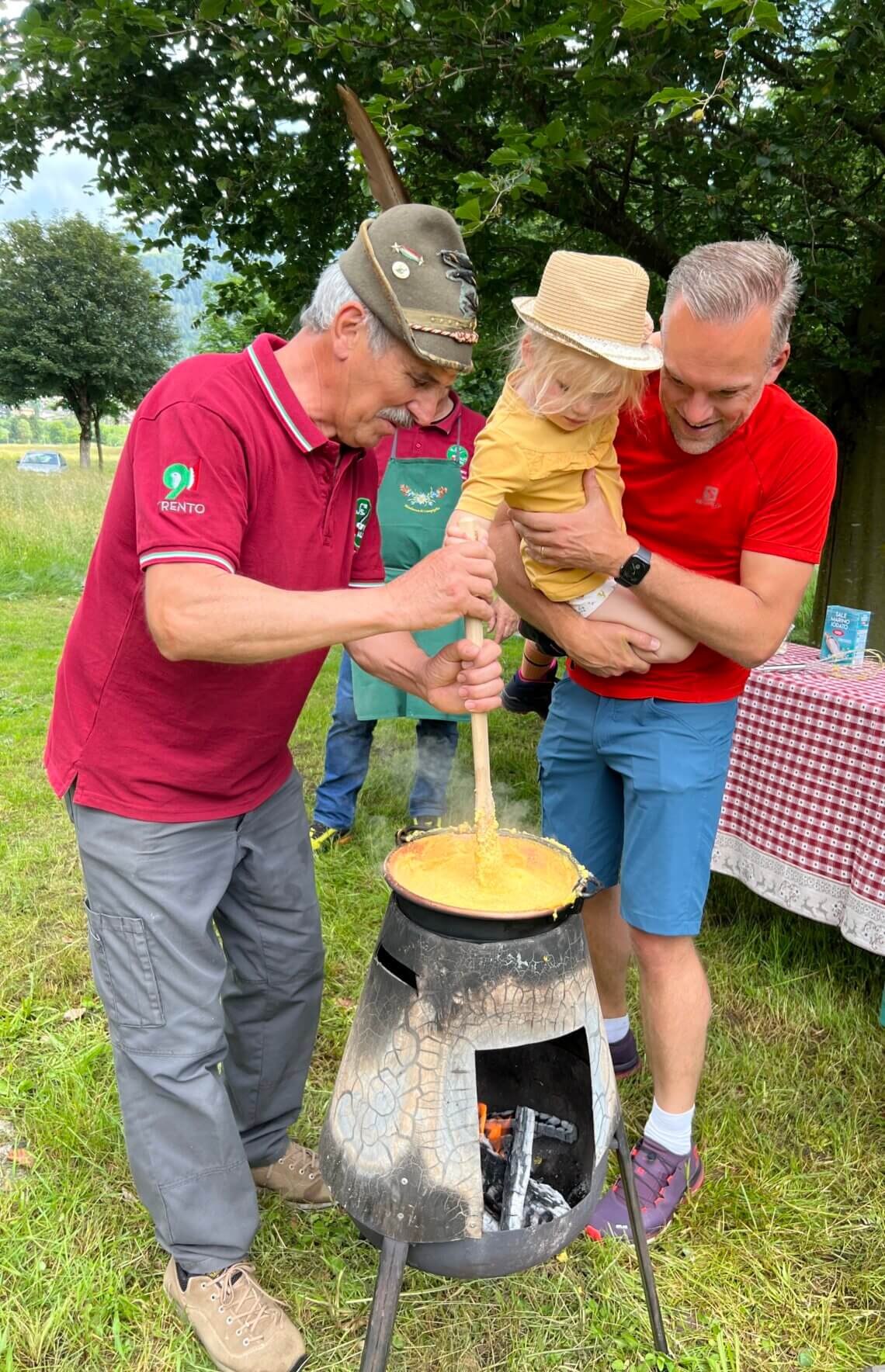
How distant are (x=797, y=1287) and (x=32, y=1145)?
2197mm

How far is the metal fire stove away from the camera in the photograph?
170 centimetres

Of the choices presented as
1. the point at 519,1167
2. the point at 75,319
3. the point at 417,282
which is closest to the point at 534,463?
the point at 417,282

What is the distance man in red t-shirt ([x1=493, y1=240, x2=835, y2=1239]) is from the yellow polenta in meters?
0.44

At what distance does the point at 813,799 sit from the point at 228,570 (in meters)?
2.51

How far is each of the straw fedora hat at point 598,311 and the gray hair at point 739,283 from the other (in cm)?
16

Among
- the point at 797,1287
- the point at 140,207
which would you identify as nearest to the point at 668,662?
the point at 797,1287

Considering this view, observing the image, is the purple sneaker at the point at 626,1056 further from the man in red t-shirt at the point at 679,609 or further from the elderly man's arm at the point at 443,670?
the elderly man's arm at the point at 443,670

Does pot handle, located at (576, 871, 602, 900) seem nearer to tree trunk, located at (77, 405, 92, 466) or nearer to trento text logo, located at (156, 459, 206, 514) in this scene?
trento text logo, located at (156, 459, 206, 514)

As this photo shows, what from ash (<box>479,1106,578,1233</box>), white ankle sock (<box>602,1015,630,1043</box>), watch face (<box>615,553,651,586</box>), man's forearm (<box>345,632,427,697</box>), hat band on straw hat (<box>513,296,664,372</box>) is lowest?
white ankle sock (<box>602,1015,630,1043</box>)

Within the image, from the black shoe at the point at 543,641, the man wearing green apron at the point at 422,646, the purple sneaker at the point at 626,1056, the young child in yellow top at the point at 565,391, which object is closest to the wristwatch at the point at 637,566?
the young child in yellow top at the point at 565,391

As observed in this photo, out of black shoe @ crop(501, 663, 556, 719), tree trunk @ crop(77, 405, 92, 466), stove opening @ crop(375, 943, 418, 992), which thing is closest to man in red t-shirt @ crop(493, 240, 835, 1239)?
stove opening @ crop(375, 943, 418, 992)

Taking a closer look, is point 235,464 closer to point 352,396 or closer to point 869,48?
point 352,396

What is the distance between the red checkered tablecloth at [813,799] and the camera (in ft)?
10.1

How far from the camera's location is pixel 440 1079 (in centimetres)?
170
